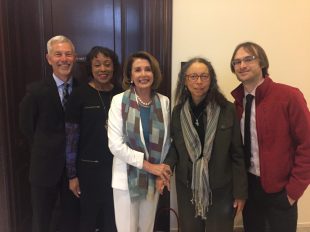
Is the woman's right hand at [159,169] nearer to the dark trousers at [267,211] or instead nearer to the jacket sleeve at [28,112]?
the dark trousers at [267,211]

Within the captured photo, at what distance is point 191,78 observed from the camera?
4.88 feet

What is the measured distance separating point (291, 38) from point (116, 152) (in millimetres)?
1547

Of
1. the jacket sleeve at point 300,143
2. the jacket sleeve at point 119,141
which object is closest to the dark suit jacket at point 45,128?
the jacket sleeve at point 119,141

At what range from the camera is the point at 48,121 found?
65.5 inches

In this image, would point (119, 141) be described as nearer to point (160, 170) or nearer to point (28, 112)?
point (160, 170)

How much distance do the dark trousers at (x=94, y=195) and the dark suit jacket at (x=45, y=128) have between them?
0.18 metres

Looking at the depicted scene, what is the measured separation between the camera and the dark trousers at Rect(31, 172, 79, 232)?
5.74 feet

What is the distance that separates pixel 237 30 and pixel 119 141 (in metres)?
1.22

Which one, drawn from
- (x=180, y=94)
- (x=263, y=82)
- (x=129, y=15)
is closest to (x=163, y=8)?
(x=129, y=15)

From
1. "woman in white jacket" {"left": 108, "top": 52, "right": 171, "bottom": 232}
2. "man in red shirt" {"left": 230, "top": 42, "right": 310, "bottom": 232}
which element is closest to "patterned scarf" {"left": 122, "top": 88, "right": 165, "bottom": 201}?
"woman in white jacket" {"left": 108, "top": 52, "right": 171, "bottom": 232}

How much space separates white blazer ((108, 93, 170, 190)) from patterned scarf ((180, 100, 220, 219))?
0.40 feet

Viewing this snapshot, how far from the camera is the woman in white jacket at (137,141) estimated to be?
1.49 m

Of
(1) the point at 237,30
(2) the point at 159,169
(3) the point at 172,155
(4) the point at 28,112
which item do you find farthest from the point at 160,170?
(1) the point at 237,30

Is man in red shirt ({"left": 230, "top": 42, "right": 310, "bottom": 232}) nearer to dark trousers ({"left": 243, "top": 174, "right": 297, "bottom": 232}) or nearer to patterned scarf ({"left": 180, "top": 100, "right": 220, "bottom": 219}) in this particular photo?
dark trousers ({"left": 243, "top": 174, "right": 297, "bottom": 232})
